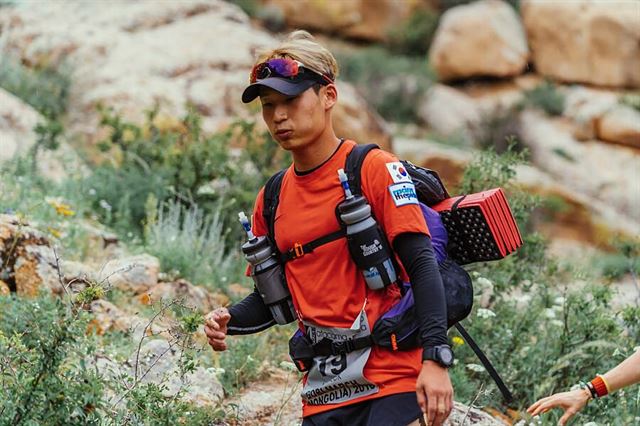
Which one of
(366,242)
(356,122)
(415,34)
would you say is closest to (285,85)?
(366,242)

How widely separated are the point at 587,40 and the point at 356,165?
16.3m

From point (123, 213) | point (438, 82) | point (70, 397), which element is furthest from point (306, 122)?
point (438, 82)

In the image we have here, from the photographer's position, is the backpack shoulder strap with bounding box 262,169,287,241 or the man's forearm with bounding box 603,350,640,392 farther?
the backpack shoulder strap with bounding box 262,169,287,241

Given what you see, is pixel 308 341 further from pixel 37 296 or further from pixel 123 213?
pixel 123 213

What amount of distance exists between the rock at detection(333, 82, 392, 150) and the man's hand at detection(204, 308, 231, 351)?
7.45 metres

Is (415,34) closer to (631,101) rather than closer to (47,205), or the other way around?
(631,101)

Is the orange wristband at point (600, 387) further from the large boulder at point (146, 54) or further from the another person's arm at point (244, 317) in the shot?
the large boulder at point (146, 54)

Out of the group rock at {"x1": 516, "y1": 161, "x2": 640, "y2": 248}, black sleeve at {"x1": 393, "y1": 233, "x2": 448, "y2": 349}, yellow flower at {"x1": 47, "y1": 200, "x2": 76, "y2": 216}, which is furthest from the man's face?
rock at {"x1": 516, "y1": 161, "x2": 640, "y2": 248}

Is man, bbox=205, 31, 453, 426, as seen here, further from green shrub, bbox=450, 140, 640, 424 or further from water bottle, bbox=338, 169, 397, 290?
green shrub, bbox=450, 140, 640, 424

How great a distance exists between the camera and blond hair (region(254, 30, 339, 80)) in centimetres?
311

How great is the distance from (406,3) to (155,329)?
1726 centimetres

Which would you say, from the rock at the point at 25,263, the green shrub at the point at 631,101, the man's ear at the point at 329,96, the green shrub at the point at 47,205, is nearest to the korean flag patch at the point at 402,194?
the man's ear at the point at 329,96

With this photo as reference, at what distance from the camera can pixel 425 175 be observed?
3.17 metres

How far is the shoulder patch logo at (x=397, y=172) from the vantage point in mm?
2953
